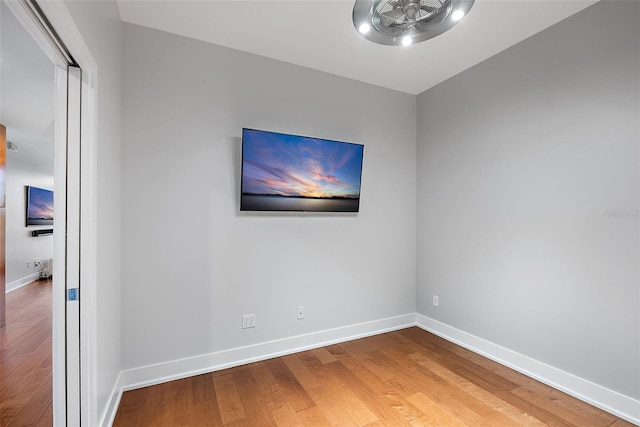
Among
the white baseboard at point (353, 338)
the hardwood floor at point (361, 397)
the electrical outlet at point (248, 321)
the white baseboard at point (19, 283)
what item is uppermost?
the white baseboard at point (19, 283)

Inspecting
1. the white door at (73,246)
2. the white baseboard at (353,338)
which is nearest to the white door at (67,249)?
the white door at (73,246)

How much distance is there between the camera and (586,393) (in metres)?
1.98

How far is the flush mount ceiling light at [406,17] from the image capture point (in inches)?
69.3

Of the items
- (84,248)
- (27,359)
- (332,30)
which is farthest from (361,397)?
(332,30)

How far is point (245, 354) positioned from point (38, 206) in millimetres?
1891

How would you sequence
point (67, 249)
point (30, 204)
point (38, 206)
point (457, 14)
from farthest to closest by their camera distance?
point (30, 204), point (38, 206), point (457, 14), point (67, 249)

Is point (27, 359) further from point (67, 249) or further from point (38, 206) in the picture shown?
point (67, 249)

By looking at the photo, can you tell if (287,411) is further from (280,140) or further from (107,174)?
(280,140)

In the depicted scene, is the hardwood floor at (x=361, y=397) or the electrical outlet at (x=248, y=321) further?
the electrical outlet at (x=248, y=321)

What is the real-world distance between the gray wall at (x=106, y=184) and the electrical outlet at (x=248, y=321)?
0.90 metres

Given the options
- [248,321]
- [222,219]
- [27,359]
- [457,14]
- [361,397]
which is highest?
[457,14]

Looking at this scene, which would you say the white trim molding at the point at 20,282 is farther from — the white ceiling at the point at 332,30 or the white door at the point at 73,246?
the white ceiling at the point at 332,30

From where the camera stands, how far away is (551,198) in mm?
2176

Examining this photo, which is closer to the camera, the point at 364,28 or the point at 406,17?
the point at 406,17
